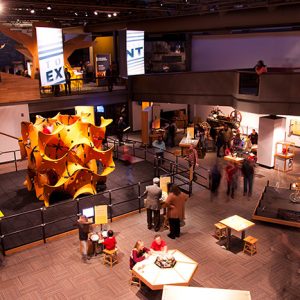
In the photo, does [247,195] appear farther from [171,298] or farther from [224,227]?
[171,298]

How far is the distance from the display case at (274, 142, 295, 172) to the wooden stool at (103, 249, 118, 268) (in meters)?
9.40

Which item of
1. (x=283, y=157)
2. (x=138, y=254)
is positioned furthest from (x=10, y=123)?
(x=283, y=157)

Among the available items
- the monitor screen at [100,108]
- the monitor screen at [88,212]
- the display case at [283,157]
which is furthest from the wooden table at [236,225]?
the monitor screen at [100,108]

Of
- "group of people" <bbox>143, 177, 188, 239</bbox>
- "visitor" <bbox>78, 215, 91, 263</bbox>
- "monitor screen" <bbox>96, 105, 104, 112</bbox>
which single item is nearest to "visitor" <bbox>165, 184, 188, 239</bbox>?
"group of people" <bbox>143, 177, 188, 239</bbox>

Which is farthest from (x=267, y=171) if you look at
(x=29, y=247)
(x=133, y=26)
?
(x=133, y=26)

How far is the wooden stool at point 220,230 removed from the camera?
400 inches

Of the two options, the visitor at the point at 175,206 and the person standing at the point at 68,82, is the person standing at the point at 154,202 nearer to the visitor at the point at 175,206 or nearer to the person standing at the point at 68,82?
the visitor at the point at 175,206

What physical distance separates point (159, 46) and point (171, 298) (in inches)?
910

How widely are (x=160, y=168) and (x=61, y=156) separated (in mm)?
4427

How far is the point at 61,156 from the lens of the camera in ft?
41.4

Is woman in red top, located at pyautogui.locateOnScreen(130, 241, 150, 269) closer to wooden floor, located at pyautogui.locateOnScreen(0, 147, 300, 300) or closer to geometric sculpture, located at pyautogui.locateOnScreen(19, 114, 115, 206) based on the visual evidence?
wooden floor, located at pyautogui.locateOnScreen(0, 147, 300, 300)

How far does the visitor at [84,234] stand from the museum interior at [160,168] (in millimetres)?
33

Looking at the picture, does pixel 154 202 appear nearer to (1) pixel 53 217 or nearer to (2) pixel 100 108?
(1) pixel 53 217

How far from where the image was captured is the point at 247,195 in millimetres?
13281
